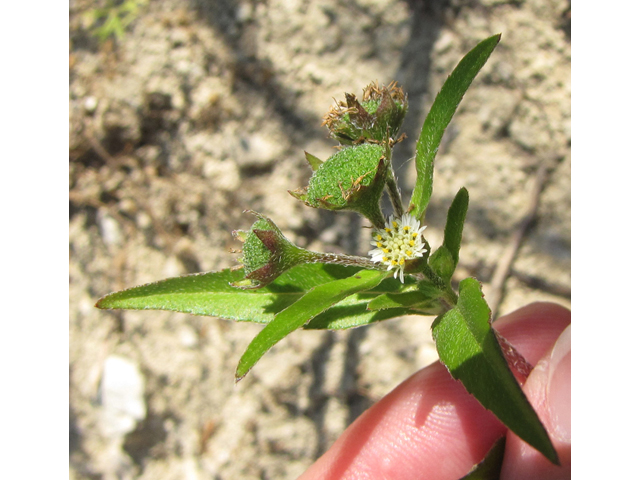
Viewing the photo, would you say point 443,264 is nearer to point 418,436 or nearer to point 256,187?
point 418,436

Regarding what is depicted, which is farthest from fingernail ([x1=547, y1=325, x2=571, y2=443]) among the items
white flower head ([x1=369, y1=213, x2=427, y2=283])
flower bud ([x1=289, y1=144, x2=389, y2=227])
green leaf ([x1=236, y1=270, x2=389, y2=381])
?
flower bud ([x1=289, y1=144, x2=389, y2=227])

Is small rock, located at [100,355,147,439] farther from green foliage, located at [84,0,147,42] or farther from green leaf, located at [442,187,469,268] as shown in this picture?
green leaf, located at [442,187,469,268]

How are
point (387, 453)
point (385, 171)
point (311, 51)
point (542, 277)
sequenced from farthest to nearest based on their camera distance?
point (311, 51), point (542, 277), point (387, 453), point (385, 171)

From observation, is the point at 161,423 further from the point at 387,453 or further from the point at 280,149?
the point at 280,149

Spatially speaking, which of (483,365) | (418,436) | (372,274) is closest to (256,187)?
(418,436)

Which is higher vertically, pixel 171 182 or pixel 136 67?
pixel 136 67

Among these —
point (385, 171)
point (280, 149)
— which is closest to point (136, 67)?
point (280, 149)
